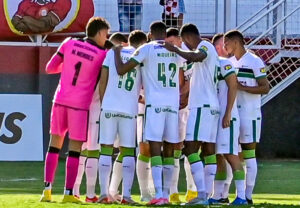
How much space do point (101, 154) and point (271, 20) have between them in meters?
10.8

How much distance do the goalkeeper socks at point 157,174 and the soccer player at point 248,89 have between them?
1271 millimetres

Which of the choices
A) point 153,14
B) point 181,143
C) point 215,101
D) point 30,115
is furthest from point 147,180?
point 153,14

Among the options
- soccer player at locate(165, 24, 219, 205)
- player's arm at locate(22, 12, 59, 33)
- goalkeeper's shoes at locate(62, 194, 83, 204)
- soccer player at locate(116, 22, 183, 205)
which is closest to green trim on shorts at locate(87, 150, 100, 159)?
goalkeeper's shoes at locate(62, 194, 83, 204)

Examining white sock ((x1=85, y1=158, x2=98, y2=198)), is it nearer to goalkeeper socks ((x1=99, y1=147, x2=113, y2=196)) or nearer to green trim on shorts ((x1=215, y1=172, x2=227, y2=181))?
goalkeeper socks ((x1=99, y1=147, x2=113, y2=196))

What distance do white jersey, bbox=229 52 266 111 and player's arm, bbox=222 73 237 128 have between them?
1.56ft

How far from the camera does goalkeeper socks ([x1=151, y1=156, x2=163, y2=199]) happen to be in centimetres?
1186

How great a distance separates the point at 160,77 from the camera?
1205 centimetres

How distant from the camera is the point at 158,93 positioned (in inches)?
473

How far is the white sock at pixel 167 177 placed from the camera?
484 inches

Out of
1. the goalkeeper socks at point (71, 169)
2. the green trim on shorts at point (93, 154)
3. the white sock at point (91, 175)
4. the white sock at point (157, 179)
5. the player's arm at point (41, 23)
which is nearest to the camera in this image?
the white sock at point (157, 179)

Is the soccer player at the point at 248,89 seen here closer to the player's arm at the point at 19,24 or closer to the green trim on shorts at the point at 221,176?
the green trim on shorts at the point at 221,176

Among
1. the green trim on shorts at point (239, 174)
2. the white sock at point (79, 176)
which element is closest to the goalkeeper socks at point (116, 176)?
the white sock at point (79, 176)

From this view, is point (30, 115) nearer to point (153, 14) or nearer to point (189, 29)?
point (153, 14)

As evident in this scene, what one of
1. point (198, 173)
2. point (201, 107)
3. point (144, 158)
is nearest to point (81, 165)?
point (144, 158)
